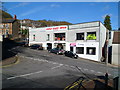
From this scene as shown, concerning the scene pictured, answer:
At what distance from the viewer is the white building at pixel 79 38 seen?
3497cm

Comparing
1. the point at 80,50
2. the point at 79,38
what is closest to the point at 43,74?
the point at 80,50

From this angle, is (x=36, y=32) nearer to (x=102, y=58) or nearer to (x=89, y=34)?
(x=89, y=34)

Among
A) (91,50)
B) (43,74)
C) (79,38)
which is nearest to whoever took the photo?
(43,74)

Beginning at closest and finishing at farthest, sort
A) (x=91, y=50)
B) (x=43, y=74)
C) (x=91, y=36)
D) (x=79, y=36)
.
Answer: (x=43, y=74), (x=91, y=50), (x=91, y=36), (x=79, y=36)

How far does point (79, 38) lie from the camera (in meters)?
38.6

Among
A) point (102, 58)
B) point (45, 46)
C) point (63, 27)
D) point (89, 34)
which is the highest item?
point (63, 27)

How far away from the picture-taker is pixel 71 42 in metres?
39.7

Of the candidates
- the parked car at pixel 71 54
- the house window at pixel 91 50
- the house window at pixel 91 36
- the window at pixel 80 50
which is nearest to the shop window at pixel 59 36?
the window at pixel 80 50

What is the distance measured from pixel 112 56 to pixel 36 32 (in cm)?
2833

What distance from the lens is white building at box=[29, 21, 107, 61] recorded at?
3497 centimetres

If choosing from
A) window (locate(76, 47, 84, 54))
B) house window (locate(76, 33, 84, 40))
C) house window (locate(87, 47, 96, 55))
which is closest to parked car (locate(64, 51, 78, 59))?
window (locate(76, 47, 84, 54))

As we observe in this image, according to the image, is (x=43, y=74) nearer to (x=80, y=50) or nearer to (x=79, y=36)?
(x=80, y=50)

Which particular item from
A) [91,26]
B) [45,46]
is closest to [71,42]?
[91,26]

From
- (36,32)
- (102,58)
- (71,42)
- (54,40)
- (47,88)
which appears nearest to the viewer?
(47,88)
